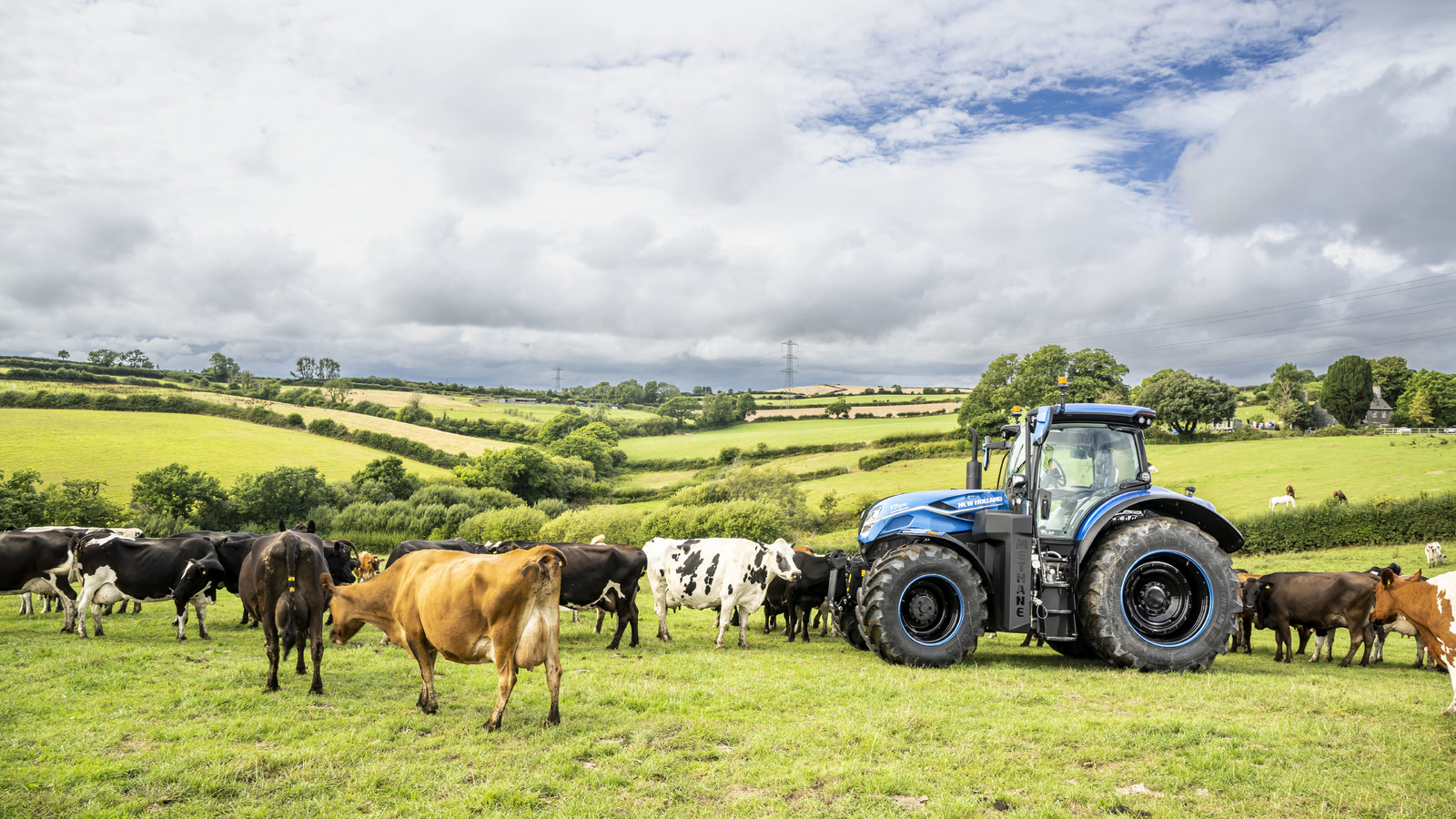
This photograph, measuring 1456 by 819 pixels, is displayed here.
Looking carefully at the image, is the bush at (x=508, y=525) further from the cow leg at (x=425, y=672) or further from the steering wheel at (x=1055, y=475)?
Answer: the steering wheel at (x=1055, y=475)

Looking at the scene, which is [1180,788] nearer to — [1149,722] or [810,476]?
[1149,722]

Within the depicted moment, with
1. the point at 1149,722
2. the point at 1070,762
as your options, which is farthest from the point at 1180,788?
the point at 1149,722

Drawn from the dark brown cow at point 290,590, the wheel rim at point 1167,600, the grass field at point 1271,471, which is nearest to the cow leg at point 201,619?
the dark brown cow at point 290,590

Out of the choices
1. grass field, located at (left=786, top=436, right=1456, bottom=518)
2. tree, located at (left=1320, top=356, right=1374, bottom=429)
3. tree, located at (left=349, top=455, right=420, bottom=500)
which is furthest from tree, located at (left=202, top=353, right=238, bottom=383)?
tree, located at (left=1320, top=356, right=1374, bottom=429)

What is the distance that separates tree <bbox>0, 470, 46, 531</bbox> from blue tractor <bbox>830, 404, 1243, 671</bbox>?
35802 millimetres

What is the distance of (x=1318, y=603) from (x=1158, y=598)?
13.7 ft

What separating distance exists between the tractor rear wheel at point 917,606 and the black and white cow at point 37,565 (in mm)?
13483

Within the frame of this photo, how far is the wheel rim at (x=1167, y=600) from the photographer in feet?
30.6

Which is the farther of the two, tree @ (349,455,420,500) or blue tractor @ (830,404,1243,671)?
tree @ (349,455,420,500)

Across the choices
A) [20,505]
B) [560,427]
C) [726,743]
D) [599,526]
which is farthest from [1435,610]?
[560,427]

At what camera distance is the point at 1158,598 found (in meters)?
9.49

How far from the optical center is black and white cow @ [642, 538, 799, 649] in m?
12.6

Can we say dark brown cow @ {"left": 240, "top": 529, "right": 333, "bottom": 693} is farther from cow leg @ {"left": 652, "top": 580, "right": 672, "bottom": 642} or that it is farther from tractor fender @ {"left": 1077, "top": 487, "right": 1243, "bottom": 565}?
tractor fender @ {"left": 1077, "top": 487, "right": 1243, "bottom": 565}

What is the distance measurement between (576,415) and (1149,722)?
80.5 m
